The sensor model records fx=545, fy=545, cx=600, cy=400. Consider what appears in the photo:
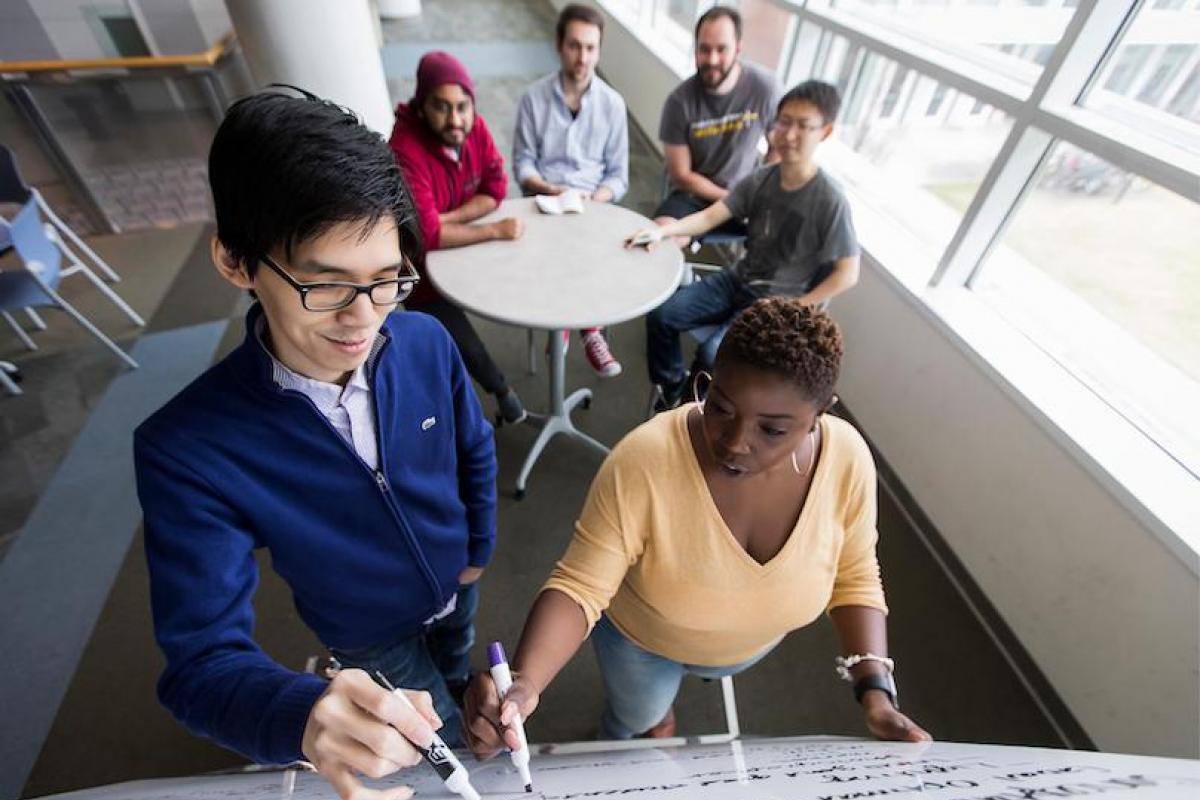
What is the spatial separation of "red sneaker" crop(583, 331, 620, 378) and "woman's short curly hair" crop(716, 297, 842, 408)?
1899mm

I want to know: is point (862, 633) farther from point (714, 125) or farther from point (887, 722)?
point (714, 125)

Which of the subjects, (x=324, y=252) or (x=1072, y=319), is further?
(x=1072, y=319)

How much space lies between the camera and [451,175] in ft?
7.07

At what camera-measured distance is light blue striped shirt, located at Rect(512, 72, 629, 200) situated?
2.76m

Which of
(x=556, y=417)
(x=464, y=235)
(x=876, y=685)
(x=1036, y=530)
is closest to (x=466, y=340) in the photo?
(x=464, y=235)

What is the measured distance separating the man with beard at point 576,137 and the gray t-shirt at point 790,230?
782 millimetres

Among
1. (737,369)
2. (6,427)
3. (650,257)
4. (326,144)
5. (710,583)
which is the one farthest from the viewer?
(6,427)

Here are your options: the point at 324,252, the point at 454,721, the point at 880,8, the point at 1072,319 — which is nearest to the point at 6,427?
the point at 454,721

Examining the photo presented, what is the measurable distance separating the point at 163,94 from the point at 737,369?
445cm

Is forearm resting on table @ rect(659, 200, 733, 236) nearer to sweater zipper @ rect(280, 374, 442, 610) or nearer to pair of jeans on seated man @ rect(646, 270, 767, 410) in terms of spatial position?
pair of jeans on seated man @ rect(646, 270, 767, 410)

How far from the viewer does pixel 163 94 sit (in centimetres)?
350

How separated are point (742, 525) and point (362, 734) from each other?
0.65 m

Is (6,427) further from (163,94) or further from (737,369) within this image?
(737,369)

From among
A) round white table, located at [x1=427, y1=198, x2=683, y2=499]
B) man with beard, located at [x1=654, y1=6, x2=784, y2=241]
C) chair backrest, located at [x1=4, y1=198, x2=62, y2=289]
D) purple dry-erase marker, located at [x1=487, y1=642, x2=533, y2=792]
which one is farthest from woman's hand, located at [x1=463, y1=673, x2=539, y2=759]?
chair backrest, located at [x1=4, y1=198, x2=62, y2=289]
